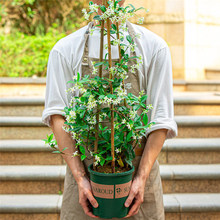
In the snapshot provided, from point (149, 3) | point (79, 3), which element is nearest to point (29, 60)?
point (79, 3)

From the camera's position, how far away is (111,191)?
1074 mm

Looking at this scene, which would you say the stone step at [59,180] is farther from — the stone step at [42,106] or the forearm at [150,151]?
the forearm at [150,151]

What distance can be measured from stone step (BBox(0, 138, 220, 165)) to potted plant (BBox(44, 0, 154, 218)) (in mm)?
2270

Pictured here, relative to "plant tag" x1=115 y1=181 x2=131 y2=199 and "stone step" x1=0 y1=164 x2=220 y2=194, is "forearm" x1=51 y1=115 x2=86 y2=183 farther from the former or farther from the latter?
"stone step" x1=0 y1=164 x2=220 y2=194

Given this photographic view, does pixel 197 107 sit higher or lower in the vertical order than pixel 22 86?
lower

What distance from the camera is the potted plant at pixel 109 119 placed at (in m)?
1.01

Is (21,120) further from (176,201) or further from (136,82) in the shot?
(136,82)

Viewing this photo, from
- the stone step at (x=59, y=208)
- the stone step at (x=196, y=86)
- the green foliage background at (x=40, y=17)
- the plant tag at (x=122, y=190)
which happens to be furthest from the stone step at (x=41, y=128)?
the green foliage background at (x=40, y=17)

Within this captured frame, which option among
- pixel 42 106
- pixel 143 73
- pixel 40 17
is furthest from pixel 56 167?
pixel 40 17

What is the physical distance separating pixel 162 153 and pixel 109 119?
2393 mm

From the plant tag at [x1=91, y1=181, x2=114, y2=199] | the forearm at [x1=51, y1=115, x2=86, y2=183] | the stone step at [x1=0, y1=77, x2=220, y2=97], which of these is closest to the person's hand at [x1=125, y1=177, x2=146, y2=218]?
the plant tag at [x1=91, y1=181, x2=114, y2=199]

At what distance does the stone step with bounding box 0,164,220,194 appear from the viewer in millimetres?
3105

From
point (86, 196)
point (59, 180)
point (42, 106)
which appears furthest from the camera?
point (42, 106)

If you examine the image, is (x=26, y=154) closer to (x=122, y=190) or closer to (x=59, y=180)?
(x=59, y=180)
